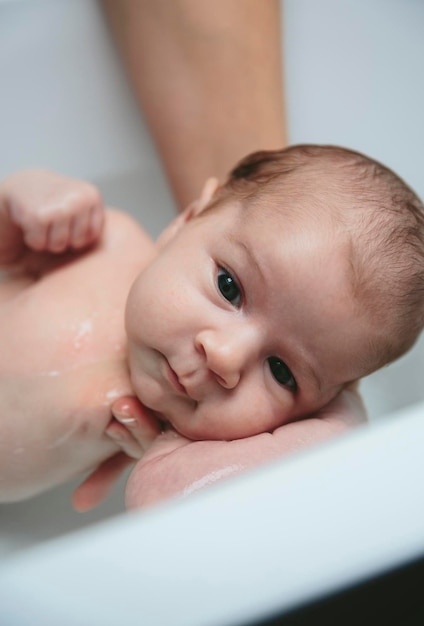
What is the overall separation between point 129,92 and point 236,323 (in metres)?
0.72

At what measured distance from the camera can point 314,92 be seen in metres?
1.28

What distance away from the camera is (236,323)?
73 cm

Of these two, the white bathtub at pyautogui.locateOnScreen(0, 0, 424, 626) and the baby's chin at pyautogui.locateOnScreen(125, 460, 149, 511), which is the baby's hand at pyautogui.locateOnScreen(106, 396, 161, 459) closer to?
the baby's chin at pyautogui.locateOnScreen(125, 460, 149, 511)

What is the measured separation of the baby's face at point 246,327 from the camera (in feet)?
2.32

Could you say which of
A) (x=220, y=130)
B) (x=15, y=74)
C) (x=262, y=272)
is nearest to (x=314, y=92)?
(x=220, y=130)

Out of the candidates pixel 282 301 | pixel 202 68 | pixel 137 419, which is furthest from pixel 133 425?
pixel 202 68

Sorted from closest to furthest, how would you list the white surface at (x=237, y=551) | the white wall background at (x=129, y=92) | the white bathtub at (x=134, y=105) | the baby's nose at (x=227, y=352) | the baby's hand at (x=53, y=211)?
the white surface at (x=237, y=551) → the baby's nose at (x=227, y=352) → the baby's hand at (x=53, y=211) → the white bathtub at (x=134, y=105) → the white wall background at (x=129, y=92)

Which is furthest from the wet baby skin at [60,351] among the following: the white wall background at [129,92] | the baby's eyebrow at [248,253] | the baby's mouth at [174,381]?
the white wall background at [129,92]

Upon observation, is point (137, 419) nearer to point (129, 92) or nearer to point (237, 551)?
point (237, 551)

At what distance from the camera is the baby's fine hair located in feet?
2.33

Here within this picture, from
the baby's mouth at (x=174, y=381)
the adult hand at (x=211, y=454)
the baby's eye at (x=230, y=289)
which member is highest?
the baby's eye at (x=230, y=289)

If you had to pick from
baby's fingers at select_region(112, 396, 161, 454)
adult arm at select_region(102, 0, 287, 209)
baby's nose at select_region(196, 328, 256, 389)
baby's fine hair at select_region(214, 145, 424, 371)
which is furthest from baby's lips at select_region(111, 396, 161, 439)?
adult arm at select_region(102, 0, 287, 209)

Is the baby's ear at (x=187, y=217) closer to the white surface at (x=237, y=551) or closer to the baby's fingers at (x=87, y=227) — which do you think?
the baby's fingers at (x=87, y=227)

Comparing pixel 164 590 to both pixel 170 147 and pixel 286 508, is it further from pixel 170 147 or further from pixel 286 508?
pixel 170 147
